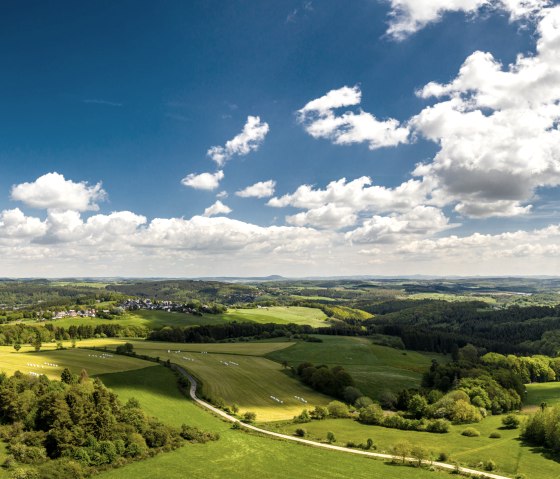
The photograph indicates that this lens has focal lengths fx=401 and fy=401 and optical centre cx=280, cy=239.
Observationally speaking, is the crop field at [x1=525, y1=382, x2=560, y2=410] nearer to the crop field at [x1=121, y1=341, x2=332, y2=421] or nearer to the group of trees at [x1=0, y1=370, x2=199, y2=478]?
the crop field at [x1=121, y1=341, x2=332, y2=421]

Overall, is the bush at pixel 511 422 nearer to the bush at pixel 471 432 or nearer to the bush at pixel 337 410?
Answer: the bush at pixel 471 432

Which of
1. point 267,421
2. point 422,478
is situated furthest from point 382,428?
point 422,478

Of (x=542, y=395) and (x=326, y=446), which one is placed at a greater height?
(x=326, y=446)

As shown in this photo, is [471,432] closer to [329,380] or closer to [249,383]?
[329,380]

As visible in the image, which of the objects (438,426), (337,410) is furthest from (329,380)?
(438,426)

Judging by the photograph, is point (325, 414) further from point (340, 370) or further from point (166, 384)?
point (166, 384)

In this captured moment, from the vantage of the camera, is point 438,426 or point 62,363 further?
point 62,363

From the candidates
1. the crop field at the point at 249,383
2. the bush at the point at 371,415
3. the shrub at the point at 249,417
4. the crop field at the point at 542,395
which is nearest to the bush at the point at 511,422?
the bush at the point at 371,415

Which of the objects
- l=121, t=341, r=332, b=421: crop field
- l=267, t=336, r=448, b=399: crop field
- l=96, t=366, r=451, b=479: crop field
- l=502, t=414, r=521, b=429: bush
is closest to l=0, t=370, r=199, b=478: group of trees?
l=96, t=366, r=451, b=479: crop field
